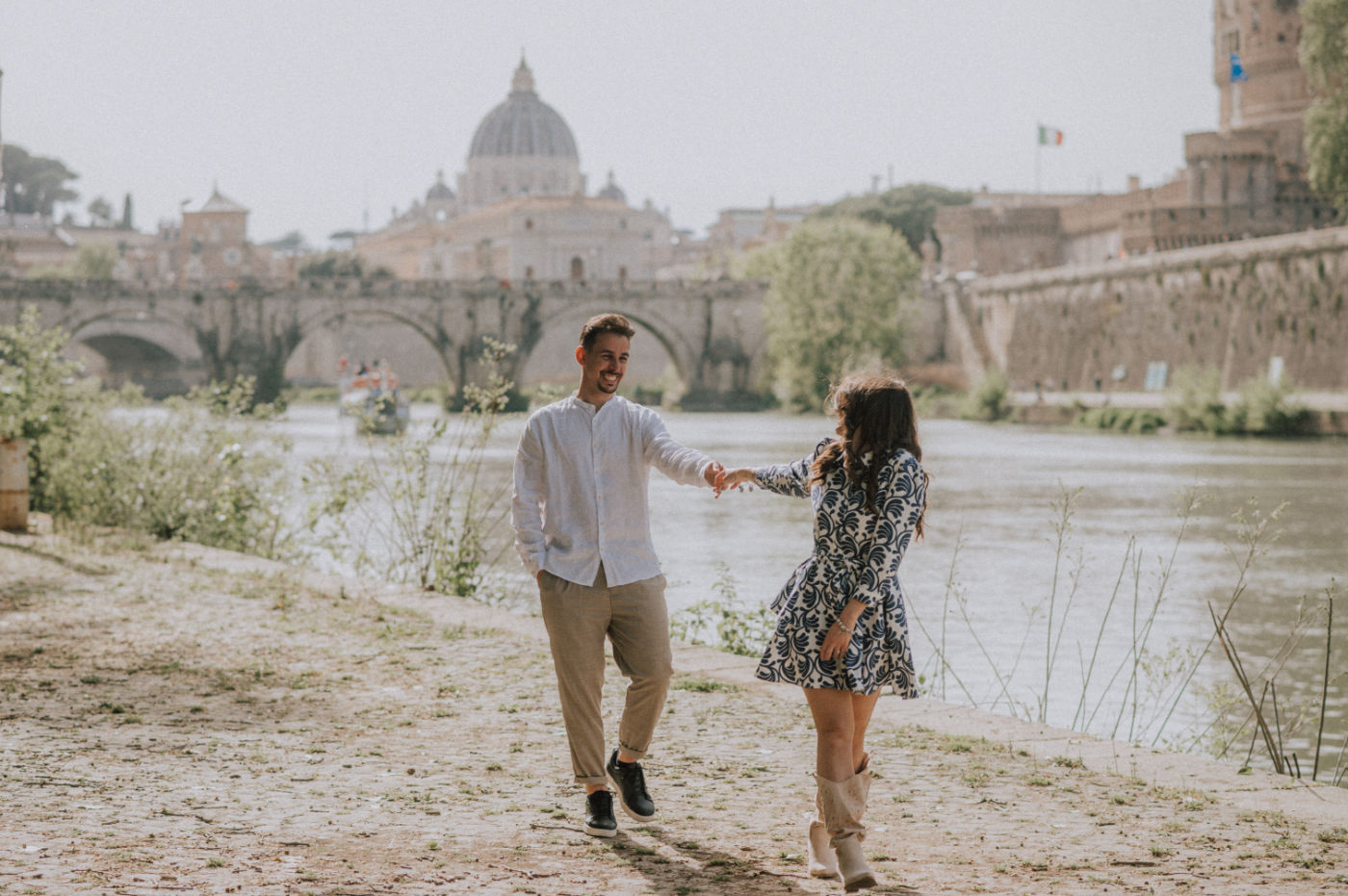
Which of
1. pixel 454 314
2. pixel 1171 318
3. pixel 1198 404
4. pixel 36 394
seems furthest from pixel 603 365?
pixel 454 314

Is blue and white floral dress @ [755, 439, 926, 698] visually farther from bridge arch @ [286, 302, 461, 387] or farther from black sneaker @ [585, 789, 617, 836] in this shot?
bridge arch @ [286, 302, 461, 387]

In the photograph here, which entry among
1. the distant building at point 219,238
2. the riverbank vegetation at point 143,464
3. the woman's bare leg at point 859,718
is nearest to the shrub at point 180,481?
the riverbank vegetation at point 143,464

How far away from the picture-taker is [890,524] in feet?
11.0

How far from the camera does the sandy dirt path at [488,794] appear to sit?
3318 millimetres

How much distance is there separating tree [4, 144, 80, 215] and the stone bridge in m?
53.9

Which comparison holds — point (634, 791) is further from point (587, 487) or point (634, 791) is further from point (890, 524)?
point (890, 524)

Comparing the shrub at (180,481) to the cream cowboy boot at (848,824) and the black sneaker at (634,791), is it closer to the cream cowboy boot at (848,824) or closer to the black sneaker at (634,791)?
the black sneaker at (634,791)

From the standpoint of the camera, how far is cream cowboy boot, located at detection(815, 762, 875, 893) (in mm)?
3252

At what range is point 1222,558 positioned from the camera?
1456 cm

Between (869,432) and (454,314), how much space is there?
174 feet

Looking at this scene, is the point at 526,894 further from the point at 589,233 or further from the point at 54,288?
the point at 589,233

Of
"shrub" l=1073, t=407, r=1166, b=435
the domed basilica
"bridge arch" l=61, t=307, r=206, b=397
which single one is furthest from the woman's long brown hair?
the domed basilica

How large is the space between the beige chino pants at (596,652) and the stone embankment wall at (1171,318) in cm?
3101

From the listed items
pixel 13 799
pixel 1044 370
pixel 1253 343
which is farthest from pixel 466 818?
pixel 1044 370
